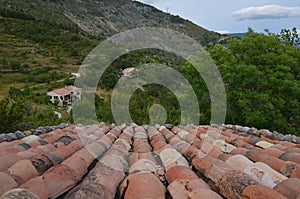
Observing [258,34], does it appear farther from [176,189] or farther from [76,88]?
[76,88]

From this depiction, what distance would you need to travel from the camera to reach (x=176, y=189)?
6.68 feet

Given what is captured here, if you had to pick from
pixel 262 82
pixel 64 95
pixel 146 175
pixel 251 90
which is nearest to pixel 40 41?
pixel 64 95

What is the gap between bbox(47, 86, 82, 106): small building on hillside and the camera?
3072 centimetres

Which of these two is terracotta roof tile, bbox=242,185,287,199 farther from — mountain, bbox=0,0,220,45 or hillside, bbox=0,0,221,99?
mountain, bbox=0,0,220,45

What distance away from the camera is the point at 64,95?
31297 millimetres

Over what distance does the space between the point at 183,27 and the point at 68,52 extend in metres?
77.7

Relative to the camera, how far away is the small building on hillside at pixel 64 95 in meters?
30.7

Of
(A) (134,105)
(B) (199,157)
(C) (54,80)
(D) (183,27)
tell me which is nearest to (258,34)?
(A) (134,105)

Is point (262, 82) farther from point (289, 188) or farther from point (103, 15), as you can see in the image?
point (103, 15)

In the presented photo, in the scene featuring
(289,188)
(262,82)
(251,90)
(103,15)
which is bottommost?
(251,90)

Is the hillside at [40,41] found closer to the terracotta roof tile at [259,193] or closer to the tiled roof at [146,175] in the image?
the tiled roof at [146,175]

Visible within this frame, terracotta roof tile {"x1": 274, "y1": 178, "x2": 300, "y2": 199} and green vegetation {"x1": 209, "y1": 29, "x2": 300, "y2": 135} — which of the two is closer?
terracotta roof tile {"x1": 274, "y1": 178, "x2": 300, "y2": 199}

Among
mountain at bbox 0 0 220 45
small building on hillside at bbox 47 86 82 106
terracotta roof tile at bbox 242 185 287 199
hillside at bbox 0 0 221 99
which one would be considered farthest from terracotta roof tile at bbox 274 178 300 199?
mountain at bbox 0 0 220 45

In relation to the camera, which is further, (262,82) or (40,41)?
(40,41)
